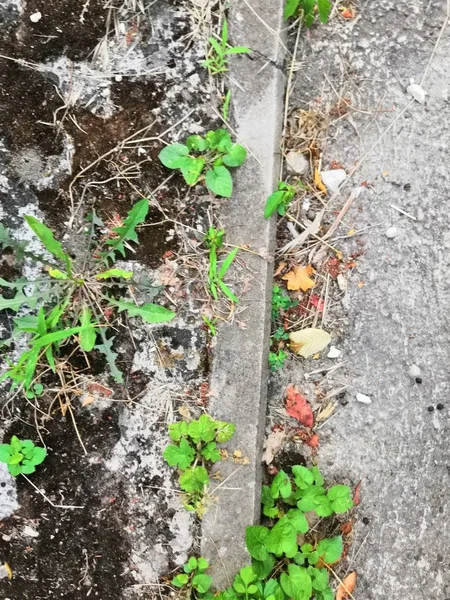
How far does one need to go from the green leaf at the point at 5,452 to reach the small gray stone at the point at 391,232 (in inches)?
71.9

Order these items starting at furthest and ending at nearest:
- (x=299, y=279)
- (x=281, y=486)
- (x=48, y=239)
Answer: (x=299, y=279) < (x=281, y=486) < (x=48, y=239)

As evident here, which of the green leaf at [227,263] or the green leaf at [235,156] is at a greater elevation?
the green leaf at [235,156]

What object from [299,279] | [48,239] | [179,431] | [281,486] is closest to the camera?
[48,239]

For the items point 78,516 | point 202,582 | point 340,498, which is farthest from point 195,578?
point 340,498

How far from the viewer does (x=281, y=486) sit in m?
2.22

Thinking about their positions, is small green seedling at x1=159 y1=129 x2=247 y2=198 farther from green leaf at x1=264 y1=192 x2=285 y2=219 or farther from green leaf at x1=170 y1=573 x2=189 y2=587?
green leaf at x1=170 y1=573 x2=189 y2=587

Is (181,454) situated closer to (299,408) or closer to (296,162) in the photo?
(299,408)

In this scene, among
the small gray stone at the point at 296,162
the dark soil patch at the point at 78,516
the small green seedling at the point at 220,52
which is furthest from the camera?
the small gray stone at the point at 296,162

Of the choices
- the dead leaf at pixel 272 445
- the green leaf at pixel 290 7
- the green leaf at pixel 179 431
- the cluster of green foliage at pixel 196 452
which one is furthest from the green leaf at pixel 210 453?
the green leaf at pixel 290 7

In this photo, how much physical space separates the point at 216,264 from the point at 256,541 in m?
1.11

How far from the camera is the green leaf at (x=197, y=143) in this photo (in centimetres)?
208

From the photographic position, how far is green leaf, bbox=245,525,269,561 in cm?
209

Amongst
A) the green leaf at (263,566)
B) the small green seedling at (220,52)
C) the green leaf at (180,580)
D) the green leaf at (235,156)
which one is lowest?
the green leaf at (263,566)

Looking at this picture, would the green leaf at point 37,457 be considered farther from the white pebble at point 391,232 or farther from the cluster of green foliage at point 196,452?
the white pebble at point 391,232
